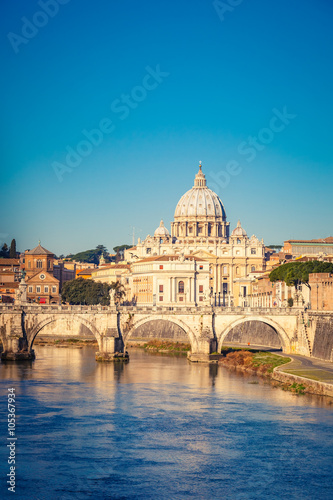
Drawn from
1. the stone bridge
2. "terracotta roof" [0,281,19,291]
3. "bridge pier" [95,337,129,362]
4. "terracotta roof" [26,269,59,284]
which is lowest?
"bridge pier" [95,337,129,362]

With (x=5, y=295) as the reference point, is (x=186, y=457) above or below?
below

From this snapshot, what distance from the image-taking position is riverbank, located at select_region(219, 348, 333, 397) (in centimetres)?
4706

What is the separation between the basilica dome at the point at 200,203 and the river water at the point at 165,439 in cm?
11313

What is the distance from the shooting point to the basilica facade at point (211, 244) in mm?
147125

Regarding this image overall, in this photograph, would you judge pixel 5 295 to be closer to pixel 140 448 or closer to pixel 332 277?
pixel 332 277

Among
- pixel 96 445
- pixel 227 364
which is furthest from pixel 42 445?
pixel 227 364

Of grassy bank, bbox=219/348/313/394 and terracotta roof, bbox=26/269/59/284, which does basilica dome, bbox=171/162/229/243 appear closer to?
terracotta roof, bbox=26/269/59/284

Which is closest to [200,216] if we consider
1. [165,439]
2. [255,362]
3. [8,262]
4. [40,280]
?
[8,262]

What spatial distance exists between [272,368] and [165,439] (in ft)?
62.0

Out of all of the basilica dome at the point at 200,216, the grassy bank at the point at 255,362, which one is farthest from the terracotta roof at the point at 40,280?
the grassy bank at the point at 255,362

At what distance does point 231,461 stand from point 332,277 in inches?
1313

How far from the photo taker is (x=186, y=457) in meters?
36.0

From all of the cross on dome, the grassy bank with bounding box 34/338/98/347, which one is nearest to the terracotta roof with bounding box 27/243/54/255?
the grassy bank with bounding box 34/338/98/347

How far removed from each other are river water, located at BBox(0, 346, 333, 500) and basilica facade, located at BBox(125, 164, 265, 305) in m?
79.6
